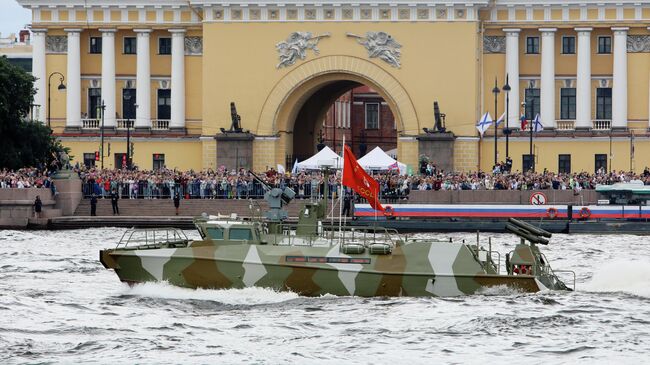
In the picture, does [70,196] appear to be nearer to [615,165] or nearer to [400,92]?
[400,92]

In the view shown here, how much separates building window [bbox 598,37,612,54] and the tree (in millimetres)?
29371

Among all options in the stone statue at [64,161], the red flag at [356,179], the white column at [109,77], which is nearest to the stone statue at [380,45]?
the white column at [109,77]

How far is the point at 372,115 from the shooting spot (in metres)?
147

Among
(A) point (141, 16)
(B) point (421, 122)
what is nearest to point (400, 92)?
(B) point (421, 122)

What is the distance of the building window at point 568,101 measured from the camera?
312 feet

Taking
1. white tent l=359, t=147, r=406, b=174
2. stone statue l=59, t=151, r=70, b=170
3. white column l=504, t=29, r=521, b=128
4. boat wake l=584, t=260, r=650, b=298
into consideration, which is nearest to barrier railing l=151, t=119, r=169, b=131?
stone statue l=59, t=151, r=70, b=170

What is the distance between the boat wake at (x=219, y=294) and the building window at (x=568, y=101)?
172 ft

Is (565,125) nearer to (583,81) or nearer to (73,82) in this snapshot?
(583,81)

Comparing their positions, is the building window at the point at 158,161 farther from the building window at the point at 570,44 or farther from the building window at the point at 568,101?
the building window at the point at 570,44

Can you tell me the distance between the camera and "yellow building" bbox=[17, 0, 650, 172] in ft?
299

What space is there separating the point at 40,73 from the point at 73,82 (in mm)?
1846

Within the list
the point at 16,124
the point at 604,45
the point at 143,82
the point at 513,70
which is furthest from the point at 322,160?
the point at 604,45

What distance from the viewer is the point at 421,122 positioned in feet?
300

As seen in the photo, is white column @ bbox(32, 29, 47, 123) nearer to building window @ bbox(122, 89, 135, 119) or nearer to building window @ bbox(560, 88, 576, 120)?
building window @ bbox(122, 89, 135, 119)
